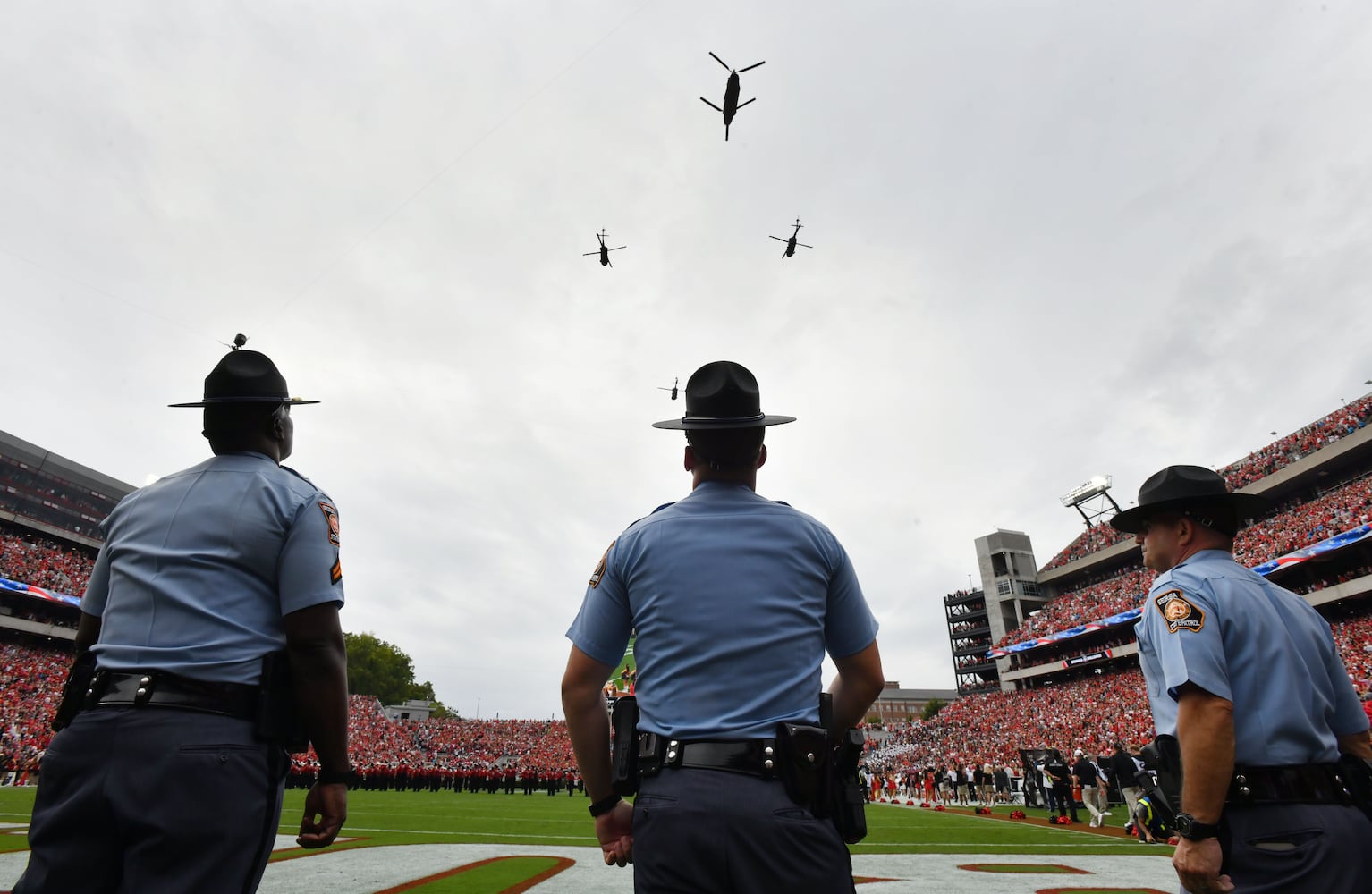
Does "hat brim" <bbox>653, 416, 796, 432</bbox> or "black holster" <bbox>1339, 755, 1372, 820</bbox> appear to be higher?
"hat brim" <bbox>653, 416, 796, 432</bbox>

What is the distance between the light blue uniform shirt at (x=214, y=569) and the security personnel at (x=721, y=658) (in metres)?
0.95

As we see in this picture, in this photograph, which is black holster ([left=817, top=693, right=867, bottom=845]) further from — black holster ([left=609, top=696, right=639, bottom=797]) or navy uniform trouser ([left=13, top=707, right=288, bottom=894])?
navy uniform trouser ([left=13, top=707, right=288, bottom=894])

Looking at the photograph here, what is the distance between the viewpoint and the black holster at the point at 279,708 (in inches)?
85.7

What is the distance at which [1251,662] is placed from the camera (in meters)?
2.61

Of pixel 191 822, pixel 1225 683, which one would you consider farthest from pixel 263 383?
pixel 1225 683

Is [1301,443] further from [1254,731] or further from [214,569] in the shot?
[214,569]

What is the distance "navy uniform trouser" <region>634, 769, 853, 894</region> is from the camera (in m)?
1.75

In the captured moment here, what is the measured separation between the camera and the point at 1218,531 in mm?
2971

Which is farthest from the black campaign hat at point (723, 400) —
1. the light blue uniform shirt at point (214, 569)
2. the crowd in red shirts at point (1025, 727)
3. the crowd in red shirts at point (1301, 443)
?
the crowd in red shirts at point (1301, 443)

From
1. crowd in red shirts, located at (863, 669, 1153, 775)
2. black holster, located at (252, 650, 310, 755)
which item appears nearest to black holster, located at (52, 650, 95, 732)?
black holster, located at (252, 650, 310, 755)

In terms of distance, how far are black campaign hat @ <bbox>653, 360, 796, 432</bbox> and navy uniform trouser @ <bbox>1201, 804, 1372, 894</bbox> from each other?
6.75ft

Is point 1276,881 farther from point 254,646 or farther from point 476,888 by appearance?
point 476,888

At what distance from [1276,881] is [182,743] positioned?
3348 millimetres

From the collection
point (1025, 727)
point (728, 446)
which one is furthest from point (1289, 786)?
point (1025, 727)
